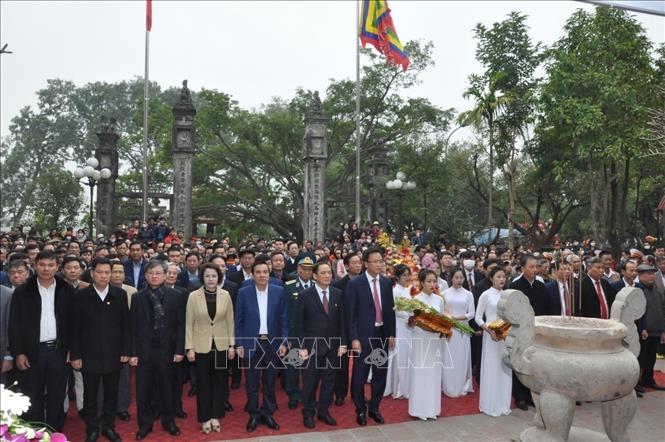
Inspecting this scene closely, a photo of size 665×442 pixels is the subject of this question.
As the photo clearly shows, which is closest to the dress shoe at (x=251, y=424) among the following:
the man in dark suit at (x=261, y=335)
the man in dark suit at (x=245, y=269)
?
the man in dark suit at (x=261, y=335)

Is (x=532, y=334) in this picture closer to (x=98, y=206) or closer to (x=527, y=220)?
(x=98, y=206)

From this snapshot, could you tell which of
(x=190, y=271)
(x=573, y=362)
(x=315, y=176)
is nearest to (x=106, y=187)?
(x=315, y=176)

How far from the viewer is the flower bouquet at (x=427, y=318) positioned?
17.2 feet

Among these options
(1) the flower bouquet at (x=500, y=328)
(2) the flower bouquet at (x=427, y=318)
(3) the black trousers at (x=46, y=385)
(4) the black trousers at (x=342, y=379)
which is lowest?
(4) the black trousers at (x=342, y=379)

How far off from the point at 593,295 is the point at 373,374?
3030mm

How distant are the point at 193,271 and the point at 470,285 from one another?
4292 millimetres

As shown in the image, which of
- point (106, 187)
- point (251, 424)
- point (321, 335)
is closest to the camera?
point (251, 424)

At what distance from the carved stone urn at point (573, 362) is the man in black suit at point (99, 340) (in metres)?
3.43

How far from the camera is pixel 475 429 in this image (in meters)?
5.20

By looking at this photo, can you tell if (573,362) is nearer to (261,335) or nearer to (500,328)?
(500,328)

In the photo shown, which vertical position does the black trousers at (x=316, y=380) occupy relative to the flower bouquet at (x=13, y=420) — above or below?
below

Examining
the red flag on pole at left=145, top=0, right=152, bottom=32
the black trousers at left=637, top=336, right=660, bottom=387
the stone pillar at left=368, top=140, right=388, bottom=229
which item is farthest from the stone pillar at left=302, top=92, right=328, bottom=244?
the black trousers at left=637, top=336, right=660, bottom=387

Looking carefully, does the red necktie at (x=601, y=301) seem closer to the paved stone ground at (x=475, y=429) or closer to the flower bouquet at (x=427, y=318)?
the paved stone ground at (x=475, y=429)

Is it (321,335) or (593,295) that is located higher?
(593,295)
